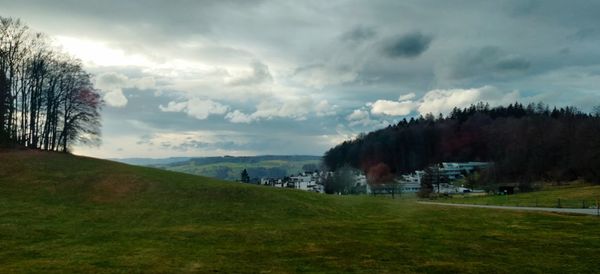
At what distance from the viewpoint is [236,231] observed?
33.6 metres

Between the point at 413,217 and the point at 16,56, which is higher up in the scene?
the point at 16,56

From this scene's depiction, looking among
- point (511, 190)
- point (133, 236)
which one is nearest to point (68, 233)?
point (133, 236)

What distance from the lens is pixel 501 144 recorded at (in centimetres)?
17925

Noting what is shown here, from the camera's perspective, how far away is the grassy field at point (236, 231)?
23.2 meters

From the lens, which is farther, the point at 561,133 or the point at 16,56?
the point at 561,133

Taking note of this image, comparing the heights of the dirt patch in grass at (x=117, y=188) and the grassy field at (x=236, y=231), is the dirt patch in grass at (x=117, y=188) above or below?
above

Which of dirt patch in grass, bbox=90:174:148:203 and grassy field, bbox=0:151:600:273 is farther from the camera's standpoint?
dirt patch in grass, bbox=90:174:148:203

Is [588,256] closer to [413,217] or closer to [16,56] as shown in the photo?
[413,217]

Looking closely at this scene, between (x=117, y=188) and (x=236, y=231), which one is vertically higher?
(x=117, y=188)

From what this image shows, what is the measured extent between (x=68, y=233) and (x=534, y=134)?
508 ft

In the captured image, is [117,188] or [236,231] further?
[117,188]

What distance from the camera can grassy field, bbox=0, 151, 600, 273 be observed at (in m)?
23.2

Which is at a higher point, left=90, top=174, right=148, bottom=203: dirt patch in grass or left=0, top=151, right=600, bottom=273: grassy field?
left=90, top=174, right=148, bottom=203: dirt patch in grass

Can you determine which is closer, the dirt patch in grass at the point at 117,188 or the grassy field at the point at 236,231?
the grassy field at the point at 236,231
